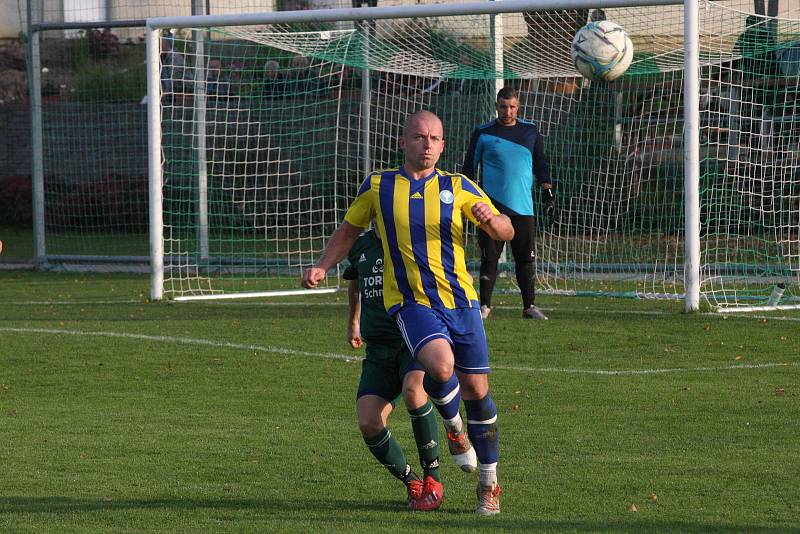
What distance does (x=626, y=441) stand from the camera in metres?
6.80

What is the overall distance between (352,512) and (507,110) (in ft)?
21.7

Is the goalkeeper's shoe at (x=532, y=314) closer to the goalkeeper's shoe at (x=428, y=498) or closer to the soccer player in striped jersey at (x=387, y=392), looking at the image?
the soccer player in striped jersey at (x=387, y=392)

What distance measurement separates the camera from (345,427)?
7348 millimetres

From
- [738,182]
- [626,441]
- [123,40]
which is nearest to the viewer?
[626,441]

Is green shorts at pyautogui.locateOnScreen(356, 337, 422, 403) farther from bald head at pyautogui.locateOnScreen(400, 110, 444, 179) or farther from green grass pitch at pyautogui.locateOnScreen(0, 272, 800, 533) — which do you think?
bald head at pyautogui.locateOnScreen(400, 110, 444, 179)

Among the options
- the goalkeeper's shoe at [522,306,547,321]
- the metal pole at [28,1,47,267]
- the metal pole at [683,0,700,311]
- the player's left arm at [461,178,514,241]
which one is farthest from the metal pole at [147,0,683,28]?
the player's left arm at [461,178,514,241]

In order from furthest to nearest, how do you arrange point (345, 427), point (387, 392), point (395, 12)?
point (395, 12)
point (345, 427)
point (387, 392)

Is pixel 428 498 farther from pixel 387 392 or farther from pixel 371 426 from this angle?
pixel 387 392

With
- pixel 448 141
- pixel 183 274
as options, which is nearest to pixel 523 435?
pixel 183 274

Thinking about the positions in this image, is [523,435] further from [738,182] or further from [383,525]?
[738,182]

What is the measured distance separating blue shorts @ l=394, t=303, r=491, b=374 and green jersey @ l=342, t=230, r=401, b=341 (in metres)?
0.27

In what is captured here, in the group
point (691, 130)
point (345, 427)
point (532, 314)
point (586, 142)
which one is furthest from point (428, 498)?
point (586, 142)

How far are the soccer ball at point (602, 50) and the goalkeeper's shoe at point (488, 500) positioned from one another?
7.71 meters

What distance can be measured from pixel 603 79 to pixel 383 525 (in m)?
8.12
